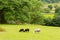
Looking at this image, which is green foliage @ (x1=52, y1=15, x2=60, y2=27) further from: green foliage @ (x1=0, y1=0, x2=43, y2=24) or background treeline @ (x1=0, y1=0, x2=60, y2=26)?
green foliage @ (x1=0, y1=0, x2=43, y2=24)

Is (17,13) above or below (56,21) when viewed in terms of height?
above

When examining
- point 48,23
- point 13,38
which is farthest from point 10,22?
point 13,38

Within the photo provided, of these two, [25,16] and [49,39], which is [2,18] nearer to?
[25,16]

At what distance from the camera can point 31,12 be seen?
5309cm

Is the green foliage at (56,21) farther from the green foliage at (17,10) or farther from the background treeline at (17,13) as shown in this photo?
the green foliage at (17,10)

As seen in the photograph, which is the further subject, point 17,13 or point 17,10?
point 17,10

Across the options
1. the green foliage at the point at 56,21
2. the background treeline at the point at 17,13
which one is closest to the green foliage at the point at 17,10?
the background treeline at the point at 17,13

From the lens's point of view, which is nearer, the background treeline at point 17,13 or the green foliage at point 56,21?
the background treeline at point 17,13

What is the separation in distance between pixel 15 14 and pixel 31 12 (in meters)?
6.50

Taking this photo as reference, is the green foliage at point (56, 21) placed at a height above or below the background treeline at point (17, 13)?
below

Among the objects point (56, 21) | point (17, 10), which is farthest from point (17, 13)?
point (56, 21)

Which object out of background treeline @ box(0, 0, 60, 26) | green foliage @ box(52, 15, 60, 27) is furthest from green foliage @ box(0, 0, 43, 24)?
green foliage @ box(52, 15, 60, 27)

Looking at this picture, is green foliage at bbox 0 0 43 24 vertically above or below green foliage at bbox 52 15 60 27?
above

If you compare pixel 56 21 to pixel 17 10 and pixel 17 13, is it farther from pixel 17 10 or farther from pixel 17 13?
pixel 17 10
